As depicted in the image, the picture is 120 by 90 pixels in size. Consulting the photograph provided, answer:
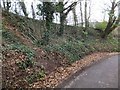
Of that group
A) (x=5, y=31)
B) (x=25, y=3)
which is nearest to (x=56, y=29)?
(x=25, y=3)

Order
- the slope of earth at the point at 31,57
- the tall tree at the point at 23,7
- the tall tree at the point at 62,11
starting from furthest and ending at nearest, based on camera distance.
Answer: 1. the tall tree at the point at 62,11
2. the tall tree at the point at 23,7
3. the slope of earth at the point at 31,57

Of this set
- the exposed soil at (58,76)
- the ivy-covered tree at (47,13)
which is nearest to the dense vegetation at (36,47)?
the ivy-covered tree at (47,13)

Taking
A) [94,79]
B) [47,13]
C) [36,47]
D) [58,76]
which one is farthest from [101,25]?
[58,76]

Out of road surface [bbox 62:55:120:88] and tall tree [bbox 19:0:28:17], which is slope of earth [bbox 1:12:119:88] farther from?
tall tree [bbox 19:0:28:17]

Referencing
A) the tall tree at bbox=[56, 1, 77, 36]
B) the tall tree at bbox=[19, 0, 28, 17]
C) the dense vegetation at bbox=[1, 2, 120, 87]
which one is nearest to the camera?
the dense vegetation at bbox=[1, 2, 120, 87]

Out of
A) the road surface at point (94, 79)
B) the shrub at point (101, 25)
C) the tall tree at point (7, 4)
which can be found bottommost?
the road surface at point (94, 79)

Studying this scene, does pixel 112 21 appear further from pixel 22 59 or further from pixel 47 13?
pixel 22 59

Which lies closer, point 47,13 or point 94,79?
point 94,79

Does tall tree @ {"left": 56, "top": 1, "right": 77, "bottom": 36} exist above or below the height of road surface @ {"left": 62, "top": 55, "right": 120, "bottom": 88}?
above

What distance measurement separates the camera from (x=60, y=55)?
16.5 meters

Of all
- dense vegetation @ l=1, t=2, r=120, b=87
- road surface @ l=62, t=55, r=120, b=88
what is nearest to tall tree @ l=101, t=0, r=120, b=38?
dense vegetation @ l=1, t=2, r=120, b=87

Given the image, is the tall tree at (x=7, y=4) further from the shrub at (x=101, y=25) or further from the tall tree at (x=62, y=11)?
the shrub at (x=101, y=25)

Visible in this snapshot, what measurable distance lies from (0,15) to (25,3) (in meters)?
3.74

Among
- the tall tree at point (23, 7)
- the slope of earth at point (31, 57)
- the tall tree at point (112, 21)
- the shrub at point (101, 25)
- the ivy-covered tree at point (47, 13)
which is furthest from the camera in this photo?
the shrub at point (101, 25)
